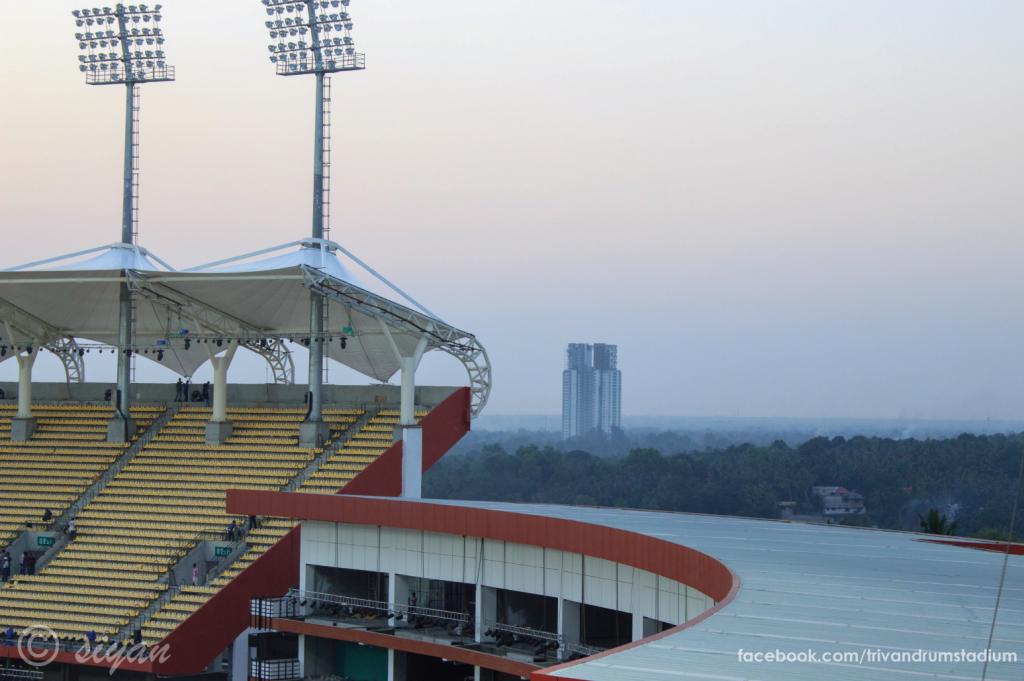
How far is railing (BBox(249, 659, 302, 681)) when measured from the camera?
36.2 meters

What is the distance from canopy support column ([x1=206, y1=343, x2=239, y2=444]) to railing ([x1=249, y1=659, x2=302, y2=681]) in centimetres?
1186

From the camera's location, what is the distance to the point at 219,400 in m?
46.8

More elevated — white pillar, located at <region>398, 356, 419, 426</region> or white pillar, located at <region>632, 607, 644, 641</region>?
white pillar, located at <region>398, 356, 419, 426</region>

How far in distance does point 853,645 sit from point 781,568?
765 centimetres

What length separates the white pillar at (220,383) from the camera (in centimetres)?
4675

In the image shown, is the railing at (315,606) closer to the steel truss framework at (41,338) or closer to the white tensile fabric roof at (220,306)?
the white tensile fabric roof at (220,306)

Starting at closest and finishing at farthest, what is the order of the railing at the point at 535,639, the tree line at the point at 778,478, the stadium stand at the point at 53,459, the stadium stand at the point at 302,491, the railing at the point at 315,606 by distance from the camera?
the railing at the point at 535,639 < the railing at the point at 315,606 < the stadium stand at the point at 302,491 < the stadium stand at the point at 53,459 < the tree line at the point at 778,478

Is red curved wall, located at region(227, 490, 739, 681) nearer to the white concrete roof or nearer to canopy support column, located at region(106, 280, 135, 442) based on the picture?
the white concrete roof

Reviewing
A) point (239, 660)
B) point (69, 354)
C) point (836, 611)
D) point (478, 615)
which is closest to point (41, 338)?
point (69, 354)

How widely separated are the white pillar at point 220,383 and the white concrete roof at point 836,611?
709 inches

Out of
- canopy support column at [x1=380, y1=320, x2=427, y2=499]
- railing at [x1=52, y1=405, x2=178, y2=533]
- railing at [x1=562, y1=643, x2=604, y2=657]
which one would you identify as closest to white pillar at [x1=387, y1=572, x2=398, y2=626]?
railing at [x1=562, y1=643, x2=604, y2=657]

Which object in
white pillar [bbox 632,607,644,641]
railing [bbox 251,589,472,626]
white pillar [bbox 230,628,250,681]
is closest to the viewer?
white pillar [bbox 632,607,644,641]

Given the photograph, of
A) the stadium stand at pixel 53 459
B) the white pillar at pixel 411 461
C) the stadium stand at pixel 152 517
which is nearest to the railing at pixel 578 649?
the stadium stand at pixel 152 517

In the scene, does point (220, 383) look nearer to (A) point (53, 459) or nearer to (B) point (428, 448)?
(A) point (53, 459)
